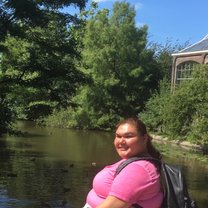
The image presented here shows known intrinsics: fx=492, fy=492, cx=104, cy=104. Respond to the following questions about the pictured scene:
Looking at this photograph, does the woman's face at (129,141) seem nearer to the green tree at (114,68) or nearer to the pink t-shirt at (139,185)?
the pink t-shirt at (139,185)

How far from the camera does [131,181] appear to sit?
9.02 feet

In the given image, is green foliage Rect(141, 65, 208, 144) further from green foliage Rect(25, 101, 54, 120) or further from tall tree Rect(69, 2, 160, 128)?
green foliage Rect(25, 101, 54, 120)

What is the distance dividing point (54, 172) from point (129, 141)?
12.5 m

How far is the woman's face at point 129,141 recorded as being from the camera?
9.77 ft

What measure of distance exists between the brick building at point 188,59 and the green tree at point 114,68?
2.06 m

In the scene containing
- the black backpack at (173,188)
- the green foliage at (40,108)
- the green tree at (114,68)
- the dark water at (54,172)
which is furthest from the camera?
the green tree at (114,68)

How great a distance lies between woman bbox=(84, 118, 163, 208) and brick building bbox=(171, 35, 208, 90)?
34.0 meters

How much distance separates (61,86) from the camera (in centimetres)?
1619

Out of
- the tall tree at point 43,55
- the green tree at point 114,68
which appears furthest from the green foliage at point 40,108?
the green tree at point 114,68

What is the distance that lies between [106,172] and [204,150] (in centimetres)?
2223

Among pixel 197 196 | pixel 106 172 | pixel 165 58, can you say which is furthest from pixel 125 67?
pixel 106 172

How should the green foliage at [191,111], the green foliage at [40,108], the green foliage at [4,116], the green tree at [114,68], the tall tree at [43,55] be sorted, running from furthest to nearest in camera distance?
1. the green tree at [114,68]
2. the green foliage at [191,111]
3. the green foliage at [40,108]
4. the tall tree at [43,55]
5. the green foliage at [4,116]

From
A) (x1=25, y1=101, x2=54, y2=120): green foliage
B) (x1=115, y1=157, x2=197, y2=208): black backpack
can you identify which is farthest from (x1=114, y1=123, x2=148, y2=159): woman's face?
(x1=25, y1=101, x2=54, y2=120): green foliage

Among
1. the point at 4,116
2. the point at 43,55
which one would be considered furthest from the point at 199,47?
the point at 4,116
